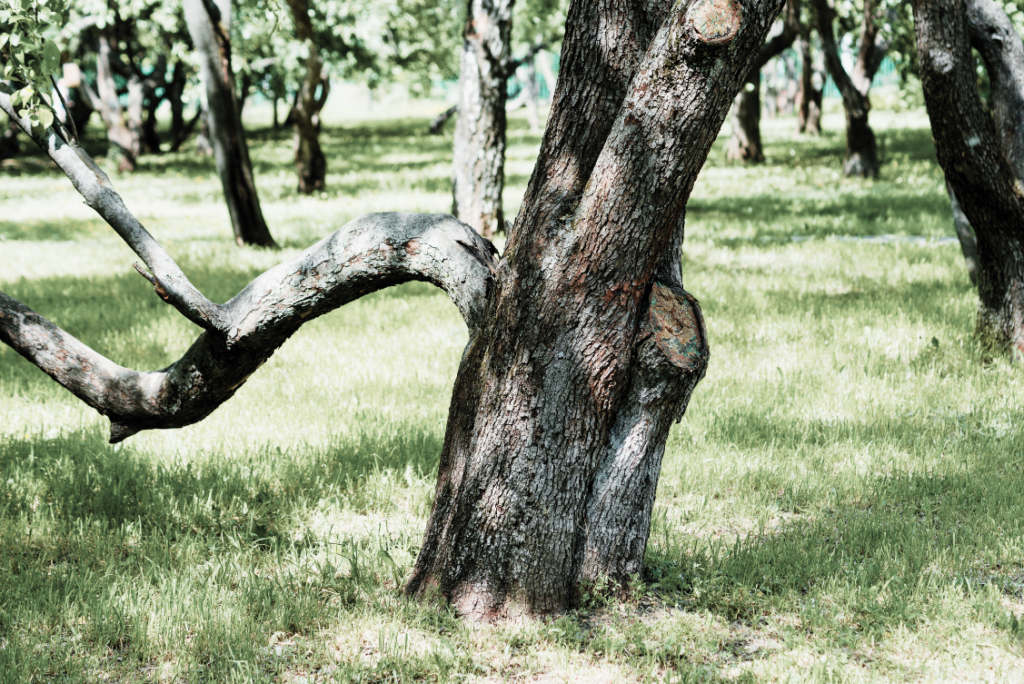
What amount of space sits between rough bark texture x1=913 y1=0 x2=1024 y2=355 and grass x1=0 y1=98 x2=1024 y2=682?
0.47 meters

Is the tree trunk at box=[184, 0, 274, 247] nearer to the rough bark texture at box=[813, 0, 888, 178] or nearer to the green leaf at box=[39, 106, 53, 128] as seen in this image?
the green leaf at box=[39, 106, 53, 128]

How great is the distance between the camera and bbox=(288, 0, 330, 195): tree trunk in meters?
15.1

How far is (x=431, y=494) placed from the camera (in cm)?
453

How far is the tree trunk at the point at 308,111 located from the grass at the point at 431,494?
783 cm

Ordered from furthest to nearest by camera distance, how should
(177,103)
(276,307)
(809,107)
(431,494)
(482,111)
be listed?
1. (177,103)
2. (809,107)
3. (482,111)
4. (431,494)
5. (276,307)

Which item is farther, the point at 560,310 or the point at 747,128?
the point at 747,128

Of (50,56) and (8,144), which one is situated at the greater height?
(8,144)

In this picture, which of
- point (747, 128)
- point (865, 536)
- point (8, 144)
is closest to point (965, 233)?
point (865, 536)

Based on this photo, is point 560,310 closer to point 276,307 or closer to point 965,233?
point 276,307

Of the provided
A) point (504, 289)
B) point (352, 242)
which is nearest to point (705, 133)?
point (504, 289)

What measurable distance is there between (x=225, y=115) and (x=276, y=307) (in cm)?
912

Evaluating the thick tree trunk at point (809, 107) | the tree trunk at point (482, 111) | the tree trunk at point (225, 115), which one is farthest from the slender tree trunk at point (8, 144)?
the thick tree trunk at point (809, 107)

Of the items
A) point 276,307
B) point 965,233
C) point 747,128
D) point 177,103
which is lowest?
point 965,233

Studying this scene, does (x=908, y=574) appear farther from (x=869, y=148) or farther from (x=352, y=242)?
(x=869, y=148)
